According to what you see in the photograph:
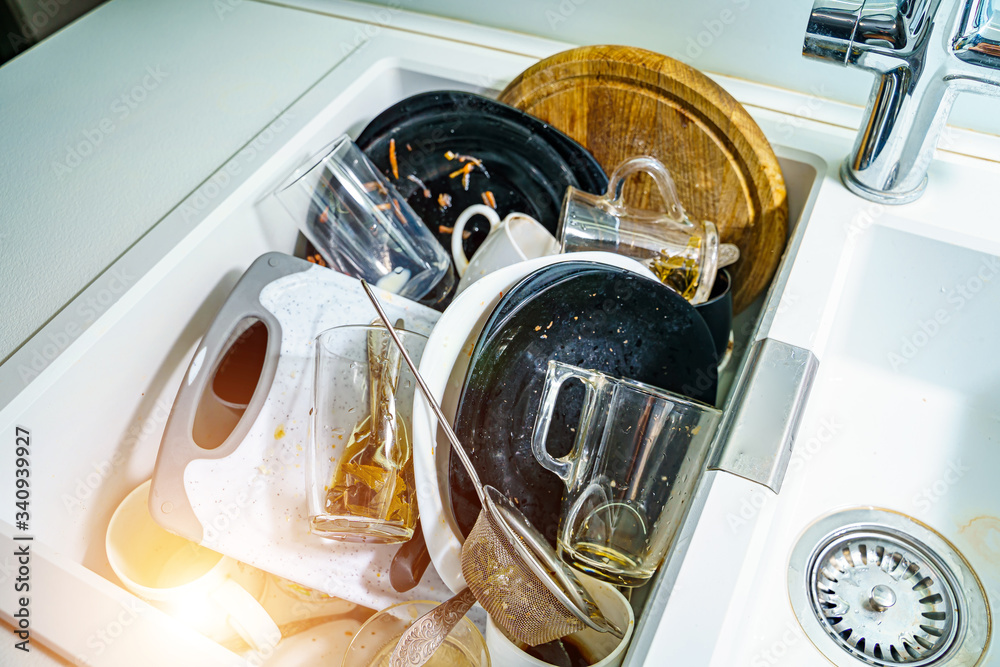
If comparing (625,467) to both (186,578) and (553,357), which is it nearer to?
(553,357)

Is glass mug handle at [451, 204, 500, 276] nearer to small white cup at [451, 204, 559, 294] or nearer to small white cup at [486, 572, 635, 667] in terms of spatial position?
small white cup at [451, 204, 559, 294]

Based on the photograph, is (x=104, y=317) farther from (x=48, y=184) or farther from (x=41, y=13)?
(x=41, y=13)

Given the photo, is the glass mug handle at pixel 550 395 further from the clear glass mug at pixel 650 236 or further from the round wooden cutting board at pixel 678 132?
the round wooden cutting board at pixel 678 132

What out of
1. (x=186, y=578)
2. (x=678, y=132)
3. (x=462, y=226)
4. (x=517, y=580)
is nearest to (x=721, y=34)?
(x=678, y=132)

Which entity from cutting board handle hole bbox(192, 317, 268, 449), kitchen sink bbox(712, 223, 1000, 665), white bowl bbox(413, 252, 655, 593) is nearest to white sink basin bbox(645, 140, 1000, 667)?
kitchen sink bbox(712, 223, 1000, 665)

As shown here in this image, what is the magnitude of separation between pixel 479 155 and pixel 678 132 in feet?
0.74

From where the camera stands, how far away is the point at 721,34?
0.77m

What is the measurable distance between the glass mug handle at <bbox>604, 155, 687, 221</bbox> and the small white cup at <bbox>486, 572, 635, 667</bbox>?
1.27 feet

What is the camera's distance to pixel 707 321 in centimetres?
65

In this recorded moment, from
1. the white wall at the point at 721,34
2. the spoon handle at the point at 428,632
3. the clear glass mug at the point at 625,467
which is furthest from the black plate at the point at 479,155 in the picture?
the spoon handle at the point at 428,632

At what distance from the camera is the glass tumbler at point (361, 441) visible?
0.53 metres

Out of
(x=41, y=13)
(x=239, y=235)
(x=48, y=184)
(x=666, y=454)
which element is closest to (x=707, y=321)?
(x=666, y=454)

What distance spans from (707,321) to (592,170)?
0.22 meters

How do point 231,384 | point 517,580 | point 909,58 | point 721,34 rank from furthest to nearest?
point 721,34, point 231,384, point 909,58, point 517,580
